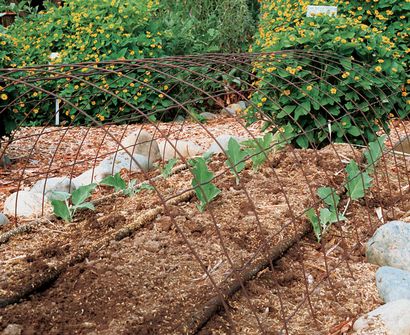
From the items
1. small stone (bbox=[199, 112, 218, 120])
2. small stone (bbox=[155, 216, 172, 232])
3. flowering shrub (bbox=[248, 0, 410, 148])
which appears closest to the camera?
small stone (bbox=[155, 216, 172, 232])

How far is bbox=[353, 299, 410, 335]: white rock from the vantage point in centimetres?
261

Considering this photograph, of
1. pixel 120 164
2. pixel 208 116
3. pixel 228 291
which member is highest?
pixel 228 291

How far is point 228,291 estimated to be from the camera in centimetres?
286

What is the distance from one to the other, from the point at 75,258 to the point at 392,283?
1.63m

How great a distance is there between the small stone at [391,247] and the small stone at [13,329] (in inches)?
76.3

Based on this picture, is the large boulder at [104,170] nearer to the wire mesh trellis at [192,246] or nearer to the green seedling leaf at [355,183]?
the wire mesh trellis at [192,246]

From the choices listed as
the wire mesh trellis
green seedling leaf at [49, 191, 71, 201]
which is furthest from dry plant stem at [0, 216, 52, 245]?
green seedling leaf at [49, 191, 71, 201]

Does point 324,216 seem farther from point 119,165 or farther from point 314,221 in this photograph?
point 119,165

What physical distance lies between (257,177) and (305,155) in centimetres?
66

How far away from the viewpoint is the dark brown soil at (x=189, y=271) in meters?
2.68

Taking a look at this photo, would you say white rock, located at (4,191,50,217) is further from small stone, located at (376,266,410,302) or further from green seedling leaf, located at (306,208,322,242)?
small stone, located at (376,266,410,302)

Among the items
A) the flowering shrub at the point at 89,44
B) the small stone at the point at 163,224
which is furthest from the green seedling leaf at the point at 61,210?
the flowering shrub at the point at 89,44

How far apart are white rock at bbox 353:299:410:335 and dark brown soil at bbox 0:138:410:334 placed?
0.10 meters

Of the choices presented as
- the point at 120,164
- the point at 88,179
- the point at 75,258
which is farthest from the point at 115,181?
the point at 120,164
